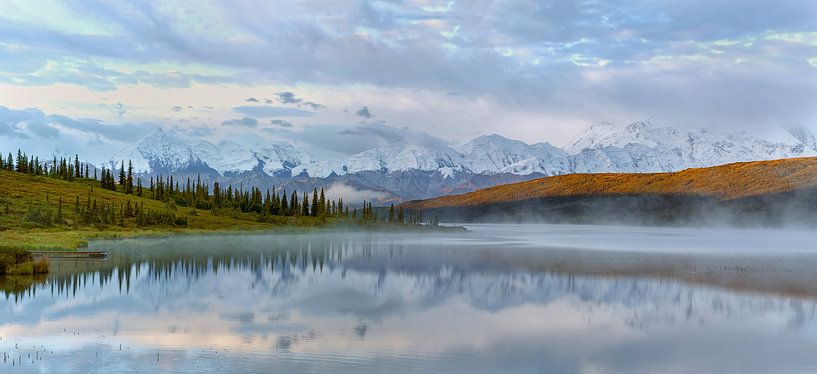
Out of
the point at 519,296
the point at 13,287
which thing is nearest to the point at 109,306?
the point at 13,287

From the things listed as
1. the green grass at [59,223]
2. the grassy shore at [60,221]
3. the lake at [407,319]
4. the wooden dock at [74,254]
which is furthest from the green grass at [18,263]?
the grassy shore at [60,221]

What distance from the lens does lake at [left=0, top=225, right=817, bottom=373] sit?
29859 millimetres

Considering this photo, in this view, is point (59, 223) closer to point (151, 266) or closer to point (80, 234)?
point (80, 234)

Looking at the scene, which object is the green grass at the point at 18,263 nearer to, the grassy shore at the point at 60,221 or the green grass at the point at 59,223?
the green grass at the point at 59,223

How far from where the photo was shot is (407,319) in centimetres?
4153

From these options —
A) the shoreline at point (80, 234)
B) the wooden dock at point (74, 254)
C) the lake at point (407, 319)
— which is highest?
the shoreline at point (80, 234)

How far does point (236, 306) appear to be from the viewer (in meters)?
46.3

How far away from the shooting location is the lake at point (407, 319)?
1176 inches

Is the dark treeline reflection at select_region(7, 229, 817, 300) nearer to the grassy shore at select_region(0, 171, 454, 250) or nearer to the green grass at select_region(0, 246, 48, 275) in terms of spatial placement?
the green grass at select_region(0, 246, 48, 275)

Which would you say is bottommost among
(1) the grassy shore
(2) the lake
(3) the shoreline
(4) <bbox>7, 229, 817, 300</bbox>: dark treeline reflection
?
(2) the lake

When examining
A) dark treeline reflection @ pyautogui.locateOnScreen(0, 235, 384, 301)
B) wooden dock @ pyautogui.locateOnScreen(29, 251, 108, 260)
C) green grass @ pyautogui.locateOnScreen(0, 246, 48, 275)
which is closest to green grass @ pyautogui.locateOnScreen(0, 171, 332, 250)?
wooden dock @ pyautogui.locateOnScreen(29, 251, 108, 260)

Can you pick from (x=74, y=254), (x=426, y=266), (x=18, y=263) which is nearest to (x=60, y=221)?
(x=74, y=254)

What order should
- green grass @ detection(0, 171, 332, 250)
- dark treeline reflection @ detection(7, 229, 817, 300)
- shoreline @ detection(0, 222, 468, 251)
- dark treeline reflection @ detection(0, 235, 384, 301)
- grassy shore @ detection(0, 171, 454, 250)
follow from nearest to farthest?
dark treeline reflection @ detection(0, 235, 384, 301) → dark treeline reflection @ detection(7, 229, 817, 300) → shoreline @ detection(0, 222, 468, 251) → green grass @ detection(0, 171, 332, 250) → grassy shore @ detection(0, 171, 454, 250)

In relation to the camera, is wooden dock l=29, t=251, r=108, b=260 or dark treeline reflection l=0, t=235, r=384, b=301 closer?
dark treeline reflection l=0, t=235, r=384, b=301
